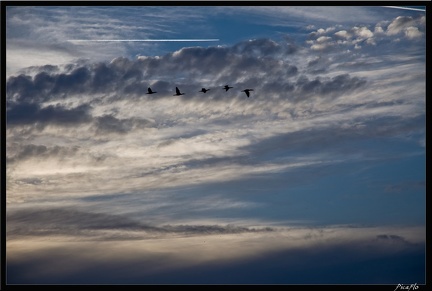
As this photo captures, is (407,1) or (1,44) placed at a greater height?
(407,1)

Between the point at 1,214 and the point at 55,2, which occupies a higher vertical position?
the point at 55,2

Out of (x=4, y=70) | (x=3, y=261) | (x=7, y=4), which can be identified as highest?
(x=7, y=4)

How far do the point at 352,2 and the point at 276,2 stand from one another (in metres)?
7.43

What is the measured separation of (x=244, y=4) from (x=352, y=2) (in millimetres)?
10566

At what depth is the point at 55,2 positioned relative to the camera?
7356 centimetres

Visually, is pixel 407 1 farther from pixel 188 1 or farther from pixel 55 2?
pixel 55 2

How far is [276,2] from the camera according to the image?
7350 centimetres
